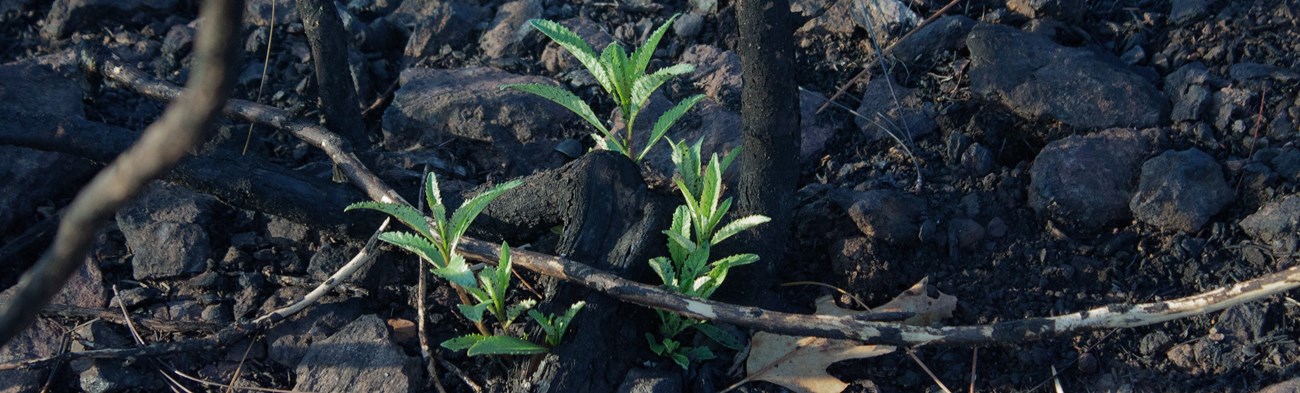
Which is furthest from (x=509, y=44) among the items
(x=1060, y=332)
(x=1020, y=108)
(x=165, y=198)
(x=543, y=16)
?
(x=1060, y=332)

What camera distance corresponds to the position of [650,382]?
2811mm

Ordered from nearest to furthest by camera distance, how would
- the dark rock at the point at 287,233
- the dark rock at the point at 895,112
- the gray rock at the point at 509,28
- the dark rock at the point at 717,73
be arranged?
the dark rock at the point at 287,233 → the dark rock at the point at 895,112 → the dark rock at the point at 717,73 → the gray rock at the point at 509,28

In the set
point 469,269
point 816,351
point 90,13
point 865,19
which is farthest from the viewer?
point 90,13

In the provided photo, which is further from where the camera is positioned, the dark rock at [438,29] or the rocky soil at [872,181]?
the dark rock at [438,29]

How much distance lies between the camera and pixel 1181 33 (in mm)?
3570

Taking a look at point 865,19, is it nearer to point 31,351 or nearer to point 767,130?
point 767,130

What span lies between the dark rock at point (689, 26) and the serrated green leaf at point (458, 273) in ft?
5.80

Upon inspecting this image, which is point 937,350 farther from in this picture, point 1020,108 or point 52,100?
point 52,100

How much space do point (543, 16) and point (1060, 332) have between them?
2622mm

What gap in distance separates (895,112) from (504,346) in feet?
5.62

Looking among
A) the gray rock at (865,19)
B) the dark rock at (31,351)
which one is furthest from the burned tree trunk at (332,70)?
the gray rock at (865,19)

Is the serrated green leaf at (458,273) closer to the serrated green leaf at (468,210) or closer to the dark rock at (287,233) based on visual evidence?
the serrated green leaf at (468,210)

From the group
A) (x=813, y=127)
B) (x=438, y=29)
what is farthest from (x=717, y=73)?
(x=438, y=29)

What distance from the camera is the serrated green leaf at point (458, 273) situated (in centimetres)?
263
